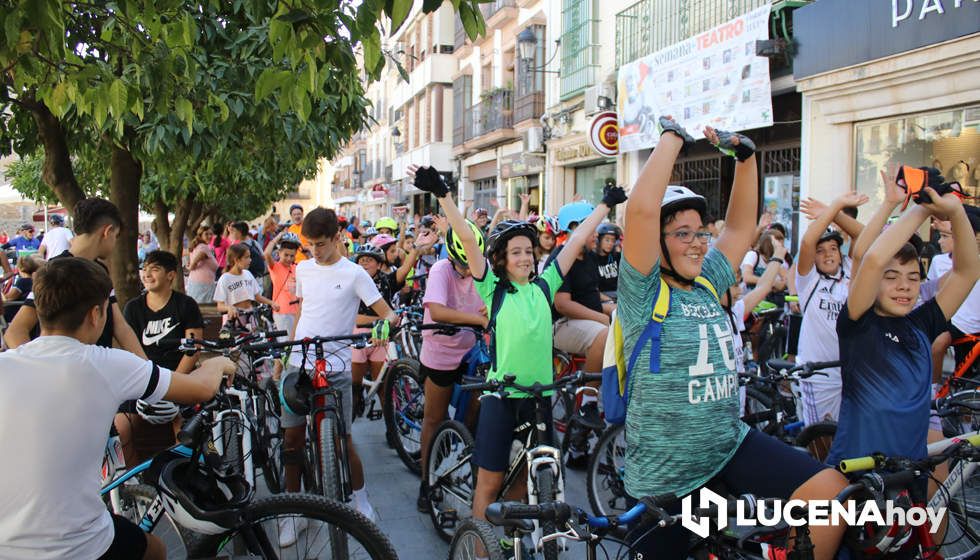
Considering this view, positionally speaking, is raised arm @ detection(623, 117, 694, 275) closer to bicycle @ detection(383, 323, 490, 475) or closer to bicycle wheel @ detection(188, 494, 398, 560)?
bicycle wheel @ detection(188, 494, 398, 560)

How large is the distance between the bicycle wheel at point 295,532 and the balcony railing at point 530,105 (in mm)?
18908

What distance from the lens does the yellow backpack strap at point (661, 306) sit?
8.61 feet

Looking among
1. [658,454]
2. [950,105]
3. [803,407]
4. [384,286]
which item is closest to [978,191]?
[950,105]

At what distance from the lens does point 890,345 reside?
316 centimetres

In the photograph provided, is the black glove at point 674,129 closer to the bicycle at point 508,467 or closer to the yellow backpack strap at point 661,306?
the yellow backpack strap at point 661,306

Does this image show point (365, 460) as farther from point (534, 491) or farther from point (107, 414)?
point (107, 414)

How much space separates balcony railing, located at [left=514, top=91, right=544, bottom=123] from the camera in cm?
2088

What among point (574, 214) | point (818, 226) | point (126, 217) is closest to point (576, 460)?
point (574, 214)

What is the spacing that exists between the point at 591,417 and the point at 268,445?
206 centimetres

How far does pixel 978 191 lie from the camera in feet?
30.0

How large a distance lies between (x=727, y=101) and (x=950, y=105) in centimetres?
372

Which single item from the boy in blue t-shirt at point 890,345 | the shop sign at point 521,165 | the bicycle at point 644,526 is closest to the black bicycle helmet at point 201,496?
the bicycle at point 644,526

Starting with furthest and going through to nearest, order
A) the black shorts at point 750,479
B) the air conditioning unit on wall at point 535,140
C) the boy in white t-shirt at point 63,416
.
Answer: the air conditioning unit on wall at point 535,140 → the black shorts at point 750,479 → the boy in white t-shirt at point 63,416

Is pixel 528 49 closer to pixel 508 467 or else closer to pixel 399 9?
pixel 508 467
